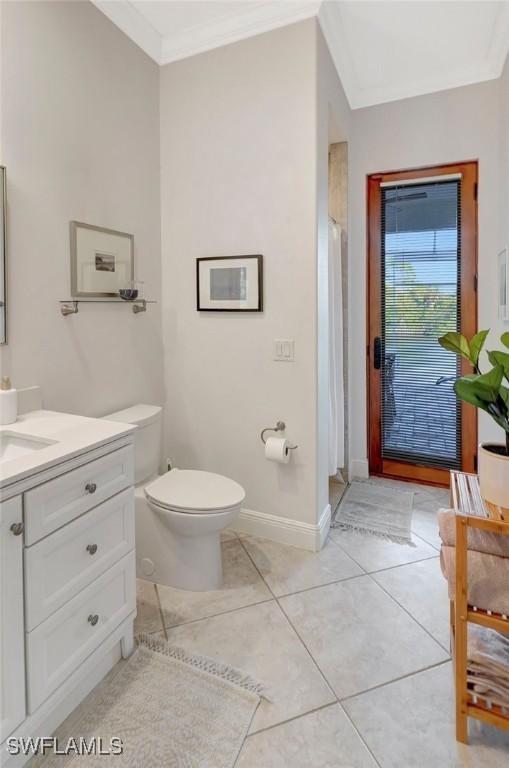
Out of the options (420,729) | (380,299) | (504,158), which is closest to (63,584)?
(420,729)

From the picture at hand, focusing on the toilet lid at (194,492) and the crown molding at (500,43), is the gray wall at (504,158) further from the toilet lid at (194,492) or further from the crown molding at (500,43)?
the toilet lid at (194,492)

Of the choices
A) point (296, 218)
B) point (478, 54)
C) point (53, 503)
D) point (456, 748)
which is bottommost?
point (456, 748)

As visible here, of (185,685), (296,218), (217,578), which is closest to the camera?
(185,685)

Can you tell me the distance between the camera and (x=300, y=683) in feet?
4.91

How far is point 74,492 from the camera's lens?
131cm

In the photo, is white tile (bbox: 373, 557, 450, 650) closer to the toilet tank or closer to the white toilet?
the white toilet

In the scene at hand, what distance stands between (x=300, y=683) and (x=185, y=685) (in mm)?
389

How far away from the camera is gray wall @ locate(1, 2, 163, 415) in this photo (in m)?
1.73

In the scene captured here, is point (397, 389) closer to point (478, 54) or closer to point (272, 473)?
point (272, 473)

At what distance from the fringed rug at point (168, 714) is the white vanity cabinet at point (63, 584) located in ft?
0.23

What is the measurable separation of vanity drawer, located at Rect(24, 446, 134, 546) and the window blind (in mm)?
2279

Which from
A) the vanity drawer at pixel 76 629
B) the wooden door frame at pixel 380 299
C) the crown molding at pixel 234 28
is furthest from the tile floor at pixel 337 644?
the crown molding at pixel 234 28

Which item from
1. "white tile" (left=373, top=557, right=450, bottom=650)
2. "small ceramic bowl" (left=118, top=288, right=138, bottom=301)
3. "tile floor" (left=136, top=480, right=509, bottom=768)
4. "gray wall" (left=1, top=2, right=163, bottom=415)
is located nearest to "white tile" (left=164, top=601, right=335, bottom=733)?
"tile floor" (left=136, top=480, right=509, bottom=768)

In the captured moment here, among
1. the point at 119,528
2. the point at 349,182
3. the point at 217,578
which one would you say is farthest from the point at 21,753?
the point at 349,182
